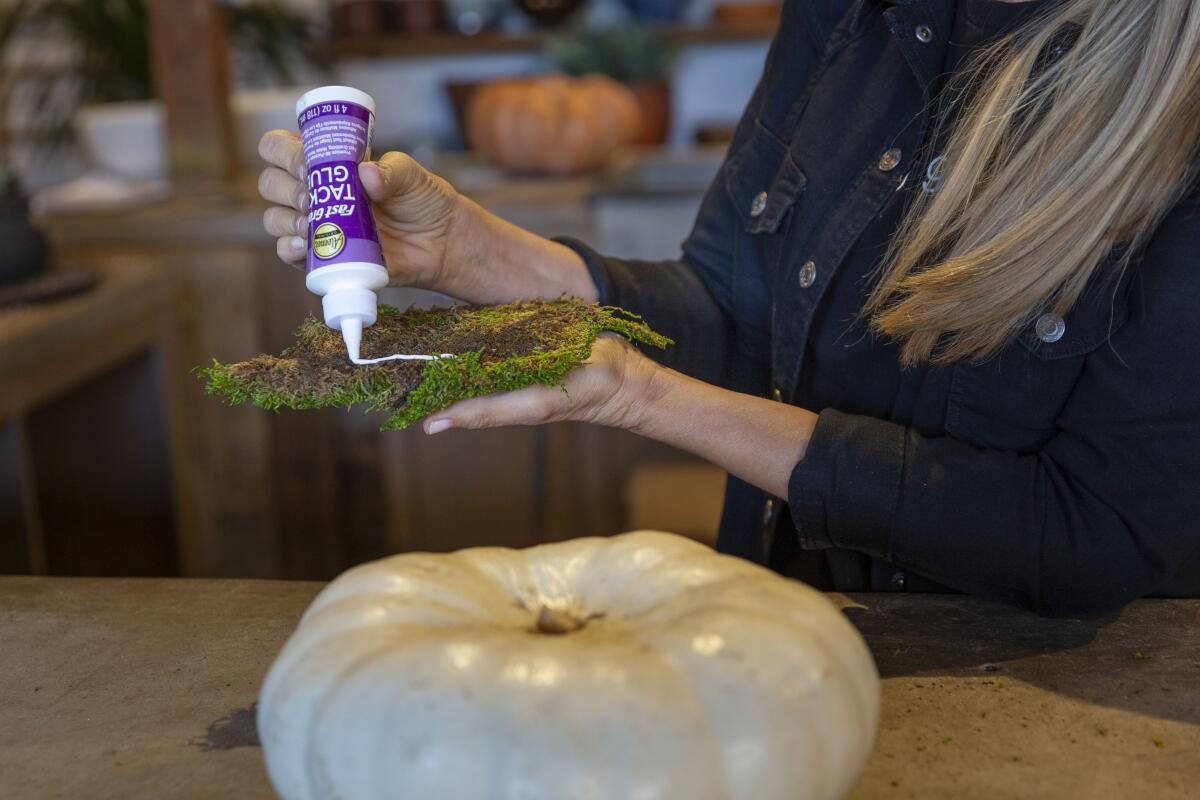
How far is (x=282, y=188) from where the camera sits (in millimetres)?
1137

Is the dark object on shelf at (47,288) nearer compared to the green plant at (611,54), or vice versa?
the dark object on shelf at (47,288)

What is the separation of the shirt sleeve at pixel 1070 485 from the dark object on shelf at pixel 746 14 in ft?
9.60

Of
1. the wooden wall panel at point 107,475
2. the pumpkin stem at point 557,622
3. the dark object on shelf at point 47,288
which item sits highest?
the pumpkin stem at point 557,622

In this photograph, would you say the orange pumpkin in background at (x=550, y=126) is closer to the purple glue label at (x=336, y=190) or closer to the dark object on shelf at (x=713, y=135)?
the dark object on shelf at (x=713, y=135)

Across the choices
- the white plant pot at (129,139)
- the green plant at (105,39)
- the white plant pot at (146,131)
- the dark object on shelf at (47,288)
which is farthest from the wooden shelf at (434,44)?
the dark object on shelf at (47,288)

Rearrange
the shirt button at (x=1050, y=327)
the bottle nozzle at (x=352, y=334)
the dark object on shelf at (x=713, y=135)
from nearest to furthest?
the bottle nozzle at (x=352, y=334), the shirt button at (x=1050, y=327), the dark object on shelf at (x=713, y=135)

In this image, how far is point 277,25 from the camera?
3.63m

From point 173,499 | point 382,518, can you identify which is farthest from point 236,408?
point 382,518

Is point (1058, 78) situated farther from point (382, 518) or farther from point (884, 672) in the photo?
point (382, 518)

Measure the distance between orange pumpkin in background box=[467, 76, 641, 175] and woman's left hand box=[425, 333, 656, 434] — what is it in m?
1.87

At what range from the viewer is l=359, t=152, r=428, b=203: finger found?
0.99m

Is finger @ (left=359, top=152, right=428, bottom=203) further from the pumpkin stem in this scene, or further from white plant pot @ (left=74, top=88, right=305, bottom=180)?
white plant pot @ (left=74, top=88, right=305, bottom=180)

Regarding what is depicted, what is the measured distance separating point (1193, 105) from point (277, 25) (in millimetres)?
3194

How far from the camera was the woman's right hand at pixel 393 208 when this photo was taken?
1.08 metres
